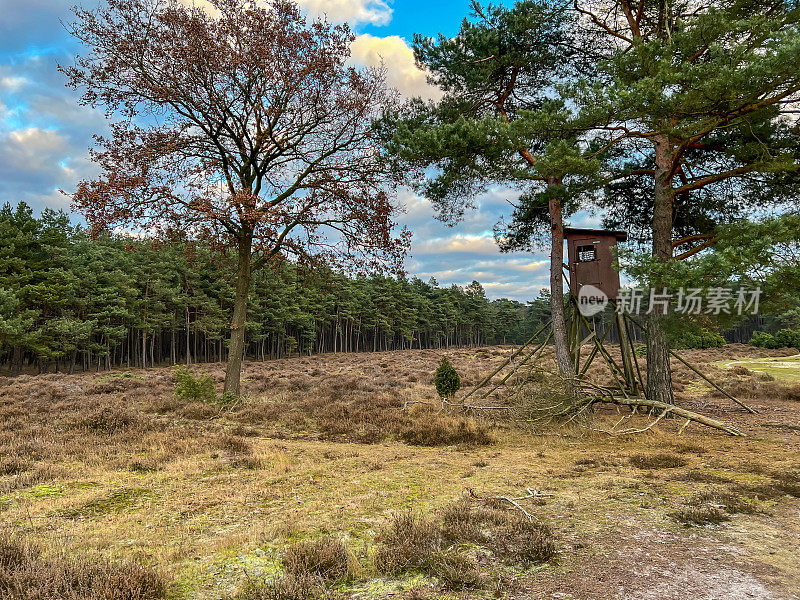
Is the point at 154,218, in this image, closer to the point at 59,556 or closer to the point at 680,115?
the point at 59,556

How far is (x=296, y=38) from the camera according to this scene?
43.2ft

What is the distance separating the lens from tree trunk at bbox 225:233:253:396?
1374cm

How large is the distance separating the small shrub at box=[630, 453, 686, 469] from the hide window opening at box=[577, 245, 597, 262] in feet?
21.7

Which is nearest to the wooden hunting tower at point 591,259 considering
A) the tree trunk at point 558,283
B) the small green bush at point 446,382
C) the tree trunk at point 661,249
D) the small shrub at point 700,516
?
the tree trunk at point 558,283

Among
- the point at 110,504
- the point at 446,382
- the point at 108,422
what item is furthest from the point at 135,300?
the point at 110,504

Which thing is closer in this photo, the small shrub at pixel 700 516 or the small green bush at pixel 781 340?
the small shrub at pixel 700 516

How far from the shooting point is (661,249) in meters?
11.2

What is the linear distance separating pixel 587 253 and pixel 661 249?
194cm

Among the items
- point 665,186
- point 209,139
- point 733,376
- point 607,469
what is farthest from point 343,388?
point 733,376

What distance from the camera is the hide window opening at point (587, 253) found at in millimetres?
12461

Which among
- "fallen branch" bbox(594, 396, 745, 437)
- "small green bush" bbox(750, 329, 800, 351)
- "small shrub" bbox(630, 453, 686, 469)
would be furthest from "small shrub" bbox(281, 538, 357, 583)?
"small green bush" bbox(750, 329, 800, 351)

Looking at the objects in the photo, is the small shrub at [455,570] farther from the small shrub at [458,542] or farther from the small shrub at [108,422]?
the small shrub at [108,422]

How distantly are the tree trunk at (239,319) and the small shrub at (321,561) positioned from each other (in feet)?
36.3

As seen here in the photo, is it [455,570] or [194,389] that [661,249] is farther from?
[194,389]
